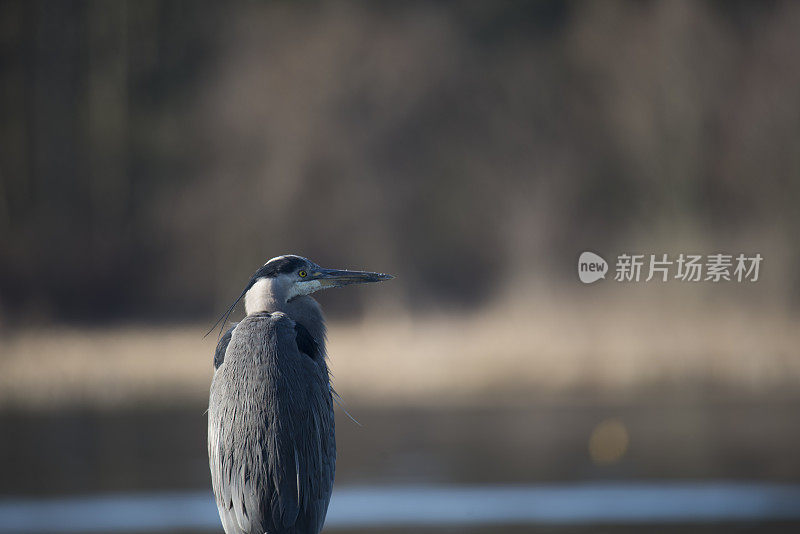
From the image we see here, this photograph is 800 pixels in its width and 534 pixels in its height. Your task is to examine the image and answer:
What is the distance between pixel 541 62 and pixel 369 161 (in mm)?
4824

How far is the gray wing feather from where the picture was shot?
156 inches

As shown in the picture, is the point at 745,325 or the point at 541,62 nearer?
the point at 745,325

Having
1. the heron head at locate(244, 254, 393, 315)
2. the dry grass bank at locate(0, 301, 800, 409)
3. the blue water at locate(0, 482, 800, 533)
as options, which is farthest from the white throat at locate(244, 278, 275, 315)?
the dry grass bank at locate(0, 301, 800, 409)

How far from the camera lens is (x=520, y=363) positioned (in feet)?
42.6

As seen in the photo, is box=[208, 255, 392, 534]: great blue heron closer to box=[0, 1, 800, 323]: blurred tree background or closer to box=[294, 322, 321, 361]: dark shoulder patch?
box=[294, 322, 321, 361]: dark shoulder patch

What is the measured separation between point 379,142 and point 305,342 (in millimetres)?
17500

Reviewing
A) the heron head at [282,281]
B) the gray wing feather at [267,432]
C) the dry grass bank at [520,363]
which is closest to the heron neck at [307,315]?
the heron head at [282,281]

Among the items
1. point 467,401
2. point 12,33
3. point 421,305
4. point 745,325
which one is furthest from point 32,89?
point 745,325

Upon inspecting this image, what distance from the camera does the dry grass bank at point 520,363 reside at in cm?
1276

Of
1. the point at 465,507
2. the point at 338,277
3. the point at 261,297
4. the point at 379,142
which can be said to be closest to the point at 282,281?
the point at 261,297

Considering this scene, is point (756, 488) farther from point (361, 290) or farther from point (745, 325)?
point (361, 290)

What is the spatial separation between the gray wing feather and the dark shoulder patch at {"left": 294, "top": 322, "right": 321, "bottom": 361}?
0.08 feet

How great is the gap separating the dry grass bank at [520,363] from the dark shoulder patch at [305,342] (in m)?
8.42

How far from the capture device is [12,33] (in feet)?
73.7
